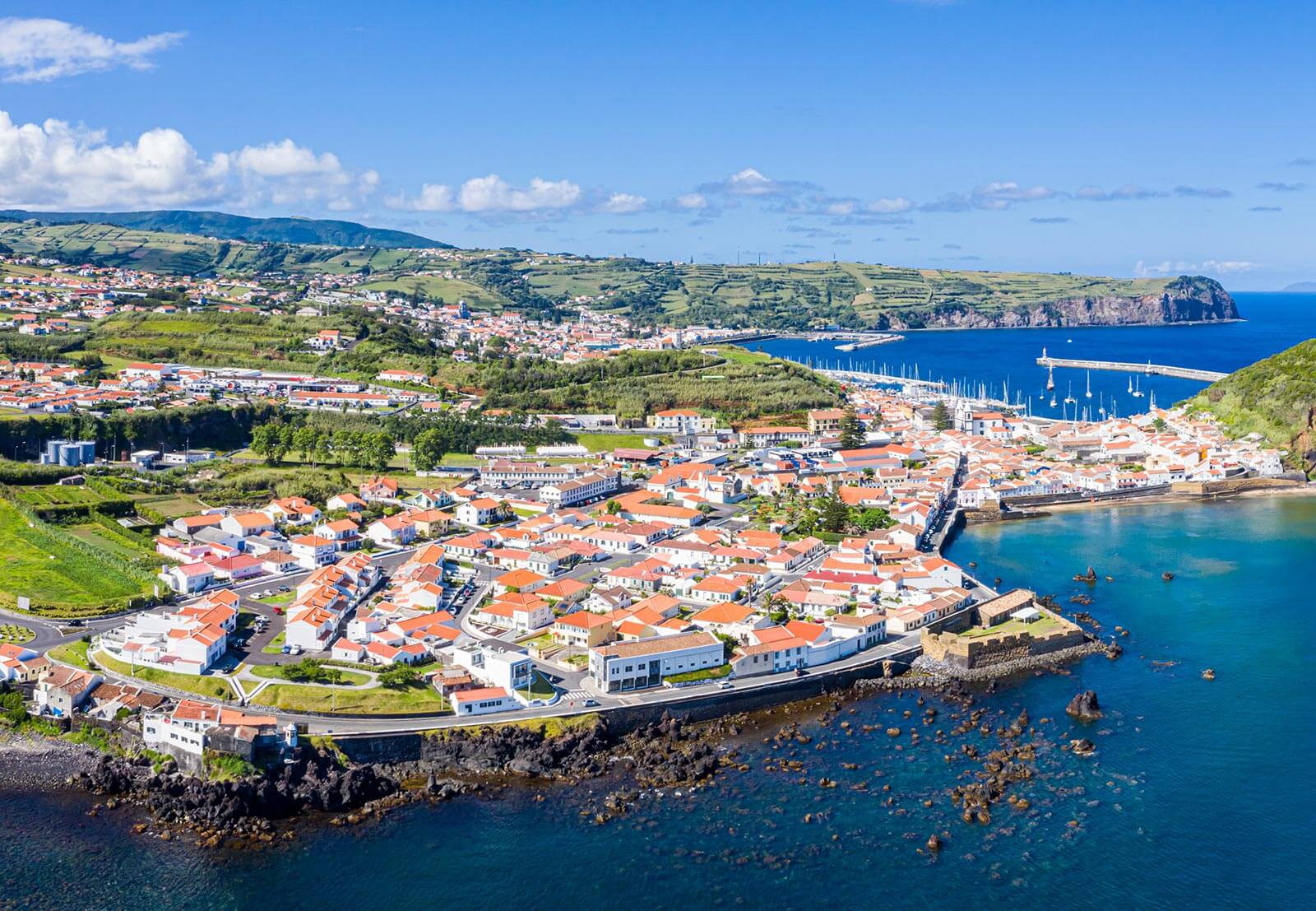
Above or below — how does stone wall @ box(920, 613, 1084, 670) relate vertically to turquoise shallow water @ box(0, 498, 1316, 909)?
above

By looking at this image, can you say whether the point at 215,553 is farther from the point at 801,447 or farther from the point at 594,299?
the point at 594,299

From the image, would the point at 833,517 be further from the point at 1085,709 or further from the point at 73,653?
the point at 73,653

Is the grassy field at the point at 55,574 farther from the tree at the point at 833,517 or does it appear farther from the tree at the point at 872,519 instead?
the tree at the point at 872,519

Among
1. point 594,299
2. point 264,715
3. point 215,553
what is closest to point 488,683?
point 264,715

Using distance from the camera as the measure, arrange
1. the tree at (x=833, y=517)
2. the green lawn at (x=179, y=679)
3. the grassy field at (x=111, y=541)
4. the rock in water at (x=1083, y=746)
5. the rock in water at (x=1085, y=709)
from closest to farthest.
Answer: the rock in water at (x=1083, y=746) → the green lawn at (x=179, y=679) → the rock in water at (x=1085, y=709) → the grassy field at (x=111, y=541) → the tree at (x=833, y=517)

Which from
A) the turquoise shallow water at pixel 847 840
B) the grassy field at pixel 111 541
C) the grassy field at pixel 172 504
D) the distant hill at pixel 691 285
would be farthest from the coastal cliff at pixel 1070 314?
the turquoise shallow water at pixel 847 840

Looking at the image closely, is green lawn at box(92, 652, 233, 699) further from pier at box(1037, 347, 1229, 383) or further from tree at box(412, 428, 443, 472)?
pier at box(1037, 347, 1229, 383)

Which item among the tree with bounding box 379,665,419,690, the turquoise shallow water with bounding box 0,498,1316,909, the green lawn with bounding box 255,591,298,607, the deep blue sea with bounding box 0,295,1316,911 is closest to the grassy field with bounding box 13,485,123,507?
the green lawn with bounding box 255,591,298,607
